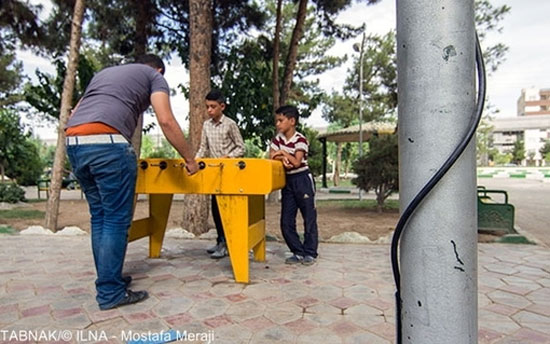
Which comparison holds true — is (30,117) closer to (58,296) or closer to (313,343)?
(58,296)

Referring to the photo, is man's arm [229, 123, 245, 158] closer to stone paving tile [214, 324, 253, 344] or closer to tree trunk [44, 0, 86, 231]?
stone paving tile [214, 324, 253, 344]

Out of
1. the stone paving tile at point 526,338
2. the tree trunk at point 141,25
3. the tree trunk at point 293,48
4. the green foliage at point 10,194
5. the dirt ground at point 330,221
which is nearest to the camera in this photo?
the stone paving tile at point 526,338

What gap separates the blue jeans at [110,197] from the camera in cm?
243

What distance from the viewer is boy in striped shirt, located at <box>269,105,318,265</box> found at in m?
3.59

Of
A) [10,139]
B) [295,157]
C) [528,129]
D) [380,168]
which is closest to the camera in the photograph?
[295,157]

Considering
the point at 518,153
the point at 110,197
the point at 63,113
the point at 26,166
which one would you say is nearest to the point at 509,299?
the point at 110,197

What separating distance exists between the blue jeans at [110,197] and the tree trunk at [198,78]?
2.81 m

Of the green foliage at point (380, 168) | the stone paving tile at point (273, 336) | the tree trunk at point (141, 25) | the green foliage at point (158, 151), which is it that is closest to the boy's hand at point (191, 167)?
the stone paving tile at point (273, 336)

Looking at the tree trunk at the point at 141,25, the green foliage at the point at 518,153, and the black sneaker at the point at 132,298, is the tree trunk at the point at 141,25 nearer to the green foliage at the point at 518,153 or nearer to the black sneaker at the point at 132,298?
the black sneaker at the point at 132,298

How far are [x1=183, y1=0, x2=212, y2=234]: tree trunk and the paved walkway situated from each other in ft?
4.87

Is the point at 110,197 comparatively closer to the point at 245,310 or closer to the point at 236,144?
the point at 245,310

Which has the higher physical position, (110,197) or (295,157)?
(295,157)

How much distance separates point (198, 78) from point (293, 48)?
5.19m

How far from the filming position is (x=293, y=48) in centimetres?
997
